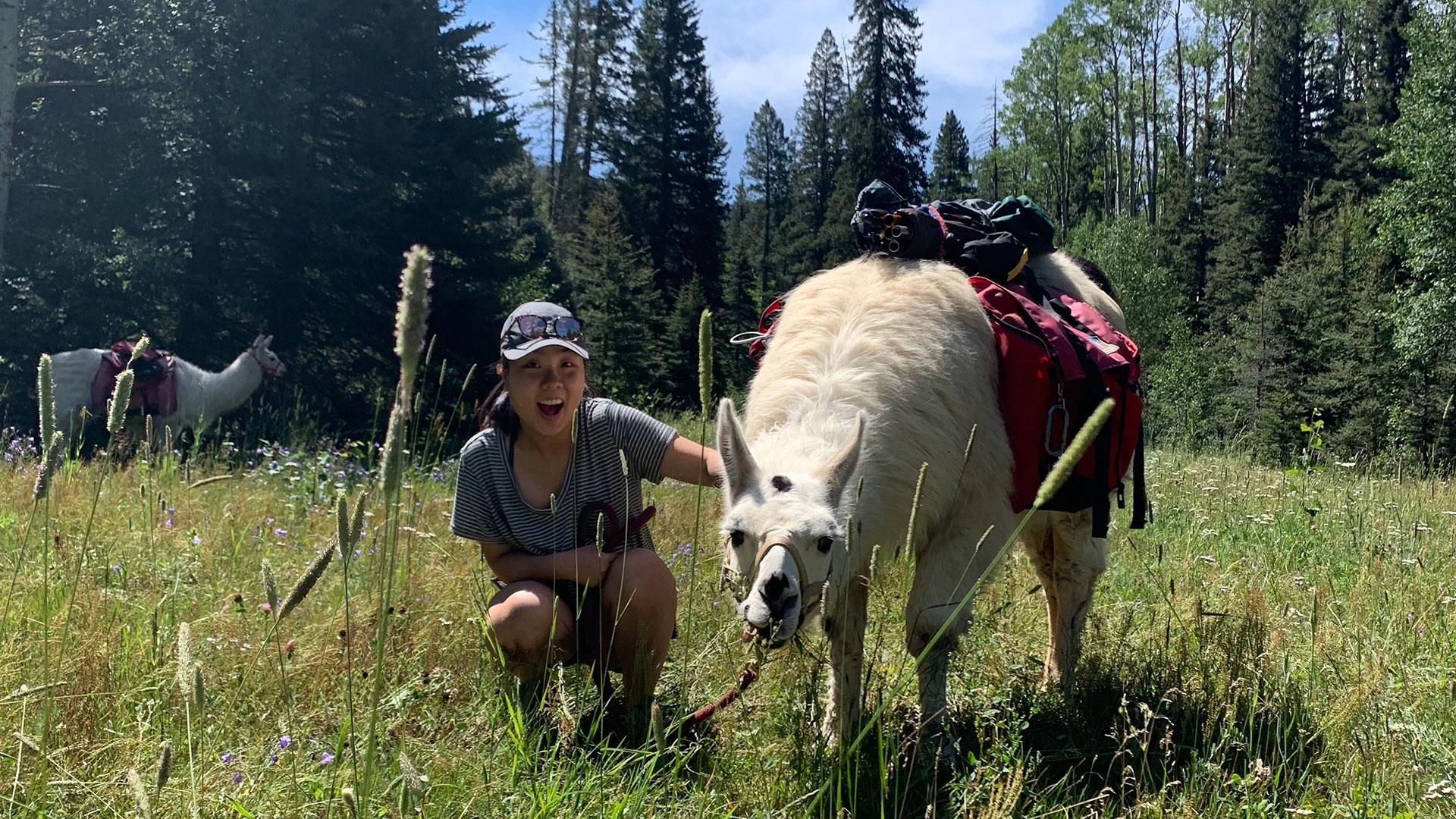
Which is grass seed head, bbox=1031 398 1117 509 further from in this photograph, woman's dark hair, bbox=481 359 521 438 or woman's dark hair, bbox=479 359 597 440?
woman's dark hair, bbox=481 359 521 438

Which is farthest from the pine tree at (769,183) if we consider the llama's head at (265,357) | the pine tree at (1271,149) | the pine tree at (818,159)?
the llama's head at (265,357)

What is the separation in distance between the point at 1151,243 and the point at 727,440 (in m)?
39.3

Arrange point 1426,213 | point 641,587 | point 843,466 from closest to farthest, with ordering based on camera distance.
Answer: point 843,466, point 641,587, point 1426,213

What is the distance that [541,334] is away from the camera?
3.05 m

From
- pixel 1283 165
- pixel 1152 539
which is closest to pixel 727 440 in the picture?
pixel 1152 539

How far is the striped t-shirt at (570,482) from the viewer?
123 inches

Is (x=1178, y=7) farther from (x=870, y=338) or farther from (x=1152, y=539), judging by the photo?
(x=870, y=338)

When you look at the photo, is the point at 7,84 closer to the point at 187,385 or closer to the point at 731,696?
the point at 187,385

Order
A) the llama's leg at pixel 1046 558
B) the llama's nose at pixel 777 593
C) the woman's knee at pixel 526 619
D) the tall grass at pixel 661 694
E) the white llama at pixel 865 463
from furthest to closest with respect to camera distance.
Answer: the llama's leg at pixel 1046 558
the woman's knee at pixel 526 619
the white llama at pixel 865 463
the llama's nose at pixel 777 593
the tall grass at pixel 661 694

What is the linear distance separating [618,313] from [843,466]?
17691 millimetres

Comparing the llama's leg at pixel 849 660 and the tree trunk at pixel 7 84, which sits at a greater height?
the tree trunk at pixel 7 84

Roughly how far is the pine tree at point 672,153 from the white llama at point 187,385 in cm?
2196

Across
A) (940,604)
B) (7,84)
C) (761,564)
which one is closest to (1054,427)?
(940,604)

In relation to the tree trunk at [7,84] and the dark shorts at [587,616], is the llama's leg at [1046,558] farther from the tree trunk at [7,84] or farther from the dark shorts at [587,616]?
the tree trunk at [7,84]
